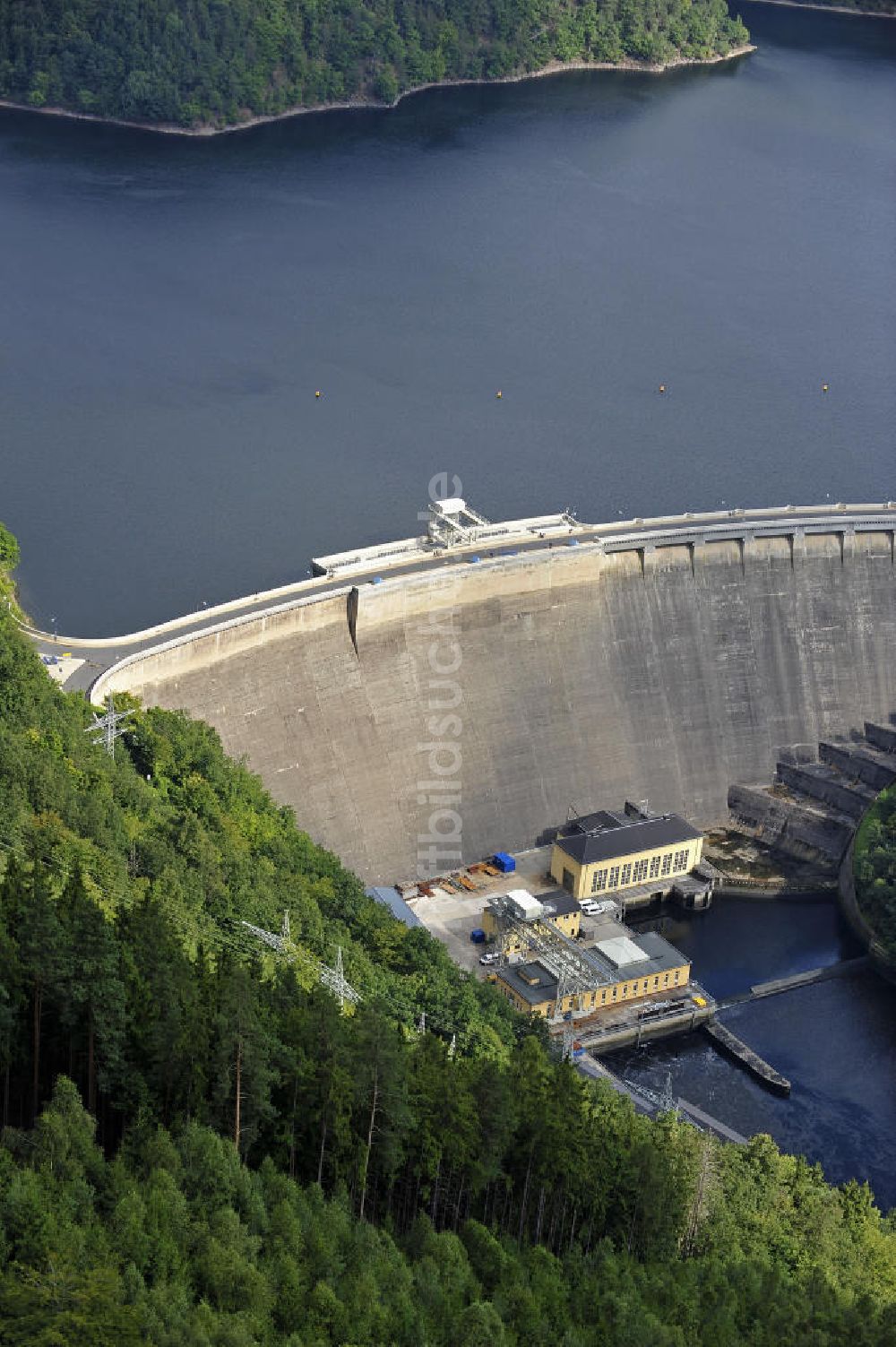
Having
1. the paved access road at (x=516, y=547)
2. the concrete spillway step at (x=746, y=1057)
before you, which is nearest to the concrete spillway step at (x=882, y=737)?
the paved access road at (x=516, y=547)

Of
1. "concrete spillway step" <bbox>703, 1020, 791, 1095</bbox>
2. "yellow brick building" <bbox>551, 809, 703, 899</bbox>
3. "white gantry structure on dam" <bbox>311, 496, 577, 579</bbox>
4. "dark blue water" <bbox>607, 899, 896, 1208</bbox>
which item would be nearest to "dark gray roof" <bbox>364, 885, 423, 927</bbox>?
"yellow brick building" <bbox>551, 809, 703, 899</bbox>

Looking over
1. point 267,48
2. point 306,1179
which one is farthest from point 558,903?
point 267,48

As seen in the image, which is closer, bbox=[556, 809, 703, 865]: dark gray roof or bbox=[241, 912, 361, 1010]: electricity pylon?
bbox=[241, 912, 361, 1010]: electricity pylon

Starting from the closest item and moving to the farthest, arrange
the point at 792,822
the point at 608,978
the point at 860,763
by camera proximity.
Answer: the point at 608,978 < the point at 792,822 < the point at 860,763

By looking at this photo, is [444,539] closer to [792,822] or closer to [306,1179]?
[792,822]

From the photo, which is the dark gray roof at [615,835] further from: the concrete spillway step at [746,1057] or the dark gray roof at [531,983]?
the concrete spillway step at [746,1057]

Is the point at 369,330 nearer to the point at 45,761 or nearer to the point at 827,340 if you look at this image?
the point at 827,340

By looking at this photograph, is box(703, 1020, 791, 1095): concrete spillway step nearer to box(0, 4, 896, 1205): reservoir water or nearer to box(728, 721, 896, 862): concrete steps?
box(0, 4, 896, 1205): reservoir water
